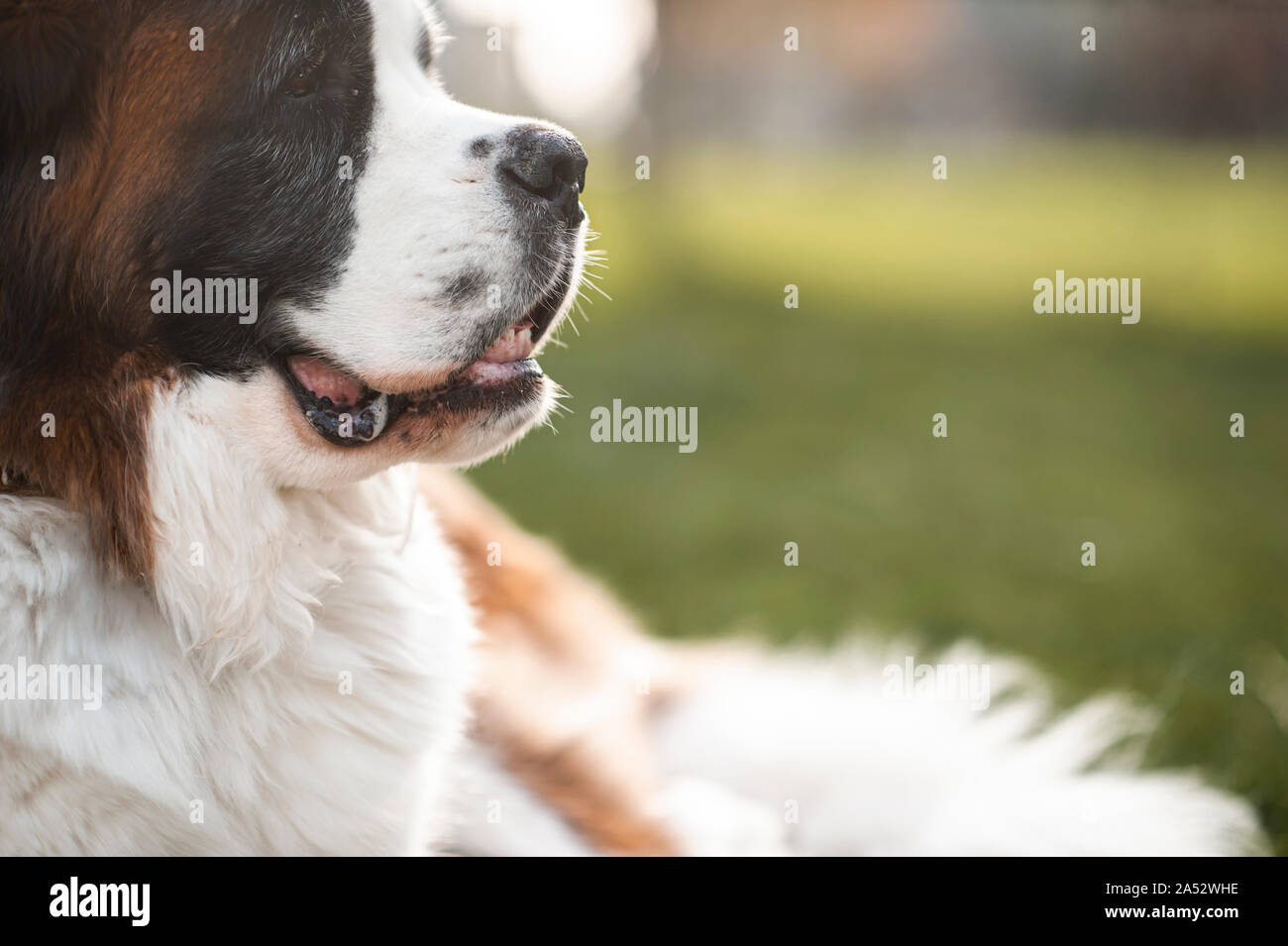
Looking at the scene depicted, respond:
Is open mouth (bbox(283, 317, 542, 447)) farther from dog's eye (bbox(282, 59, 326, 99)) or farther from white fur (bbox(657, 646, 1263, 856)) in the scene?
white fur (bbox(657, 646, 1263, 856))

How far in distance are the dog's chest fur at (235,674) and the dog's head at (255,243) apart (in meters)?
0.07

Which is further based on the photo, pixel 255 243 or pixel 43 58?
pixel 255 243

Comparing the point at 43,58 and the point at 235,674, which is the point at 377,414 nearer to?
the point at 235,674

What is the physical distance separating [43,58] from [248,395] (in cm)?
56

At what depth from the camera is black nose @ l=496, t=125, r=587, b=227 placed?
1.91 meters

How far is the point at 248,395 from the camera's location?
1.86 metres

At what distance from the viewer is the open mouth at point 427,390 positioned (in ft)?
6.19

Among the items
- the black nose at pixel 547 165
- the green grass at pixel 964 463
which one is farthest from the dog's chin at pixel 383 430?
the green grass at pixel 964 463

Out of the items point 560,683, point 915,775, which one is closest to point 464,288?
point 560,683

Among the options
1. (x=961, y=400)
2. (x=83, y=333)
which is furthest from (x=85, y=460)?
(x=961, y=400)

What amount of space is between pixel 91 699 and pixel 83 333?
543 millimetres

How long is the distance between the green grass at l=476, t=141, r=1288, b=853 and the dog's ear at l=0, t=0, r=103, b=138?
274 centimetres

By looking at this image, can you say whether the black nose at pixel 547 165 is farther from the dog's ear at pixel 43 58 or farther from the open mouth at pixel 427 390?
the dog's ear at pixel 43 58
